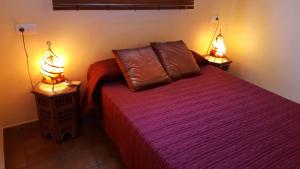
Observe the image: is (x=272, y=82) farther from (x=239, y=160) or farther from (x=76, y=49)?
(x=76, y=49)

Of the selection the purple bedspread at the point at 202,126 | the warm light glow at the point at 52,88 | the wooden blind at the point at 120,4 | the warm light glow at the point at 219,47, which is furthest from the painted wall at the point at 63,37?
the warm light glow at the point at 219,47

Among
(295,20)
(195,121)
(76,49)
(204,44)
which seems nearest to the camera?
(195,121)

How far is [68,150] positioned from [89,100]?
484 millimetres

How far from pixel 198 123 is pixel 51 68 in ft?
4.41

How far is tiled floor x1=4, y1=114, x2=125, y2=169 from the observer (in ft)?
5.99

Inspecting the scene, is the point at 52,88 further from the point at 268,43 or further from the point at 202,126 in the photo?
the point at 268,43

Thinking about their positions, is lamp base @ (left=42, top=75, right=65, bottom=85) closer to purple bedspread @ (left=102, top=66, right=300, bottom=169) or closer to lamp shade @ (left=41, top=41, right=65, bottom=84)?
lamp shade @ (left=41, top=41, right=65, bottom=84)

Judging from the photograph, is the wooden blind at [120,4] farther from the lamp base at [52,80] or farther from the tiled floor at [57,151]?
the tiled floor at [57,151]

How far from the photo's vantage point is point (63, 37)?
2.07 meters

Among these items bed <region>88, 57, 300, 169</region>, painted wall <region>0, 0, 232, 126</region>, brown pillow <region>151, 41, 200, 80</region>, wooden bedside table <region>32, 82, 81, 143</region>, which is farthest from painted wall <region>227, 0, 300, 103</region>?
wooden bedside table <region>32, 82, 81, 143</region>

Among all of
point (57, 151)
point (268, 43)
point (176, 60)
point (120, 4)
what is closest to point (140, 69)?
point (176, 60)

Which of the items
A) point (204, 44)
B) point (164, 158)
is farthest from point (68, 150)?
point (204, 44)

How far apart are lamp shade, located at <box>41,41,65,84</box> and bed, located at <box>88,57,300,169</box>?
0.29 meters

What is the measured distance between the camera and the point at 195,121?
5.17 feet
